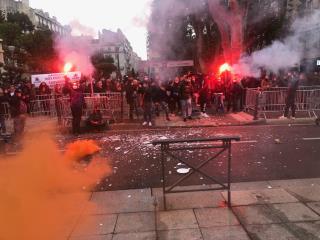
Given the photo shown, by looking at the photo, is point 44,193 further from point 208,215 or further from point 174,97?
point 174,97

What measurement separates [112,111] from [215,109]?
5165mm

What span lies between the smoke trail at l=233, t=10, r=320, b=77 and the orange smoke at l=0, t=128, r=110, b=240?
10.5 meters

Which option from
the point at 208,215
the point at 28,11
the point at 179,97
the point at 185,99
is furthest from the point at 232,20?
the point at 28,11

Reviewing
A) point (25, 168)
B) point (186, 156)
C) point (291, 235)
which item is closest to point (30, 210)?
point (25, 168)

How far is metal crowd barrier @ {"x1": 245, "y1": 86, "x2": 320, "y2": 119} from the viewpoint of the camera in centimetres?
1435

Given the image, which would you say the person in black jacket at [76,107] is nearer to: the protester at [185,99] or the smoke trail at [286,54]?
the protester at [185,99]

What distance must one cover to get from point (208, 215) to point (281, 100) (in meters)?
10.4

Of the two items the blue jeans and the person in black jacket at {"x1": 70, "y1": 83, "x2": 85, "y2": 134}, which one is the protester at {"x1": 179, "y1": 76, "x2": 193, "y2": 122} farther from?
the person in black jacket at {"x1": 70, "y1": 83, "x2": 85, "y2": 134}

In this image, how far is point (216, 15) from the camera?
19.1 m

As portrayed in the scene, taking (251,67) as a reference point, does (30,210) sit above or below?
below

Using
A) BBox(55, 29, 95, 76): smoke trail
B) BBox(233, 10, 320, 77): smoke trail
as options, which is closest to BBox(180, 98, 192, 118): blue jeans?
BBox(55, 29, 95, 76): smoke trail

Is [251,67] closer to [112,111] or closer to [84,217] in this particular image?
[112,111]

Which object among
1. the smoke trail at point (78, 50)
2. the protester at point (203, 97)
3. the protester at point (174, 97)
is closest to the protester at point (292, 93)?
the protester at point (203, 97)

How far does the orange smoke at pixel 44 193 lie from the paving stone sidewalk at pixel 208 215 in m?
0.27
